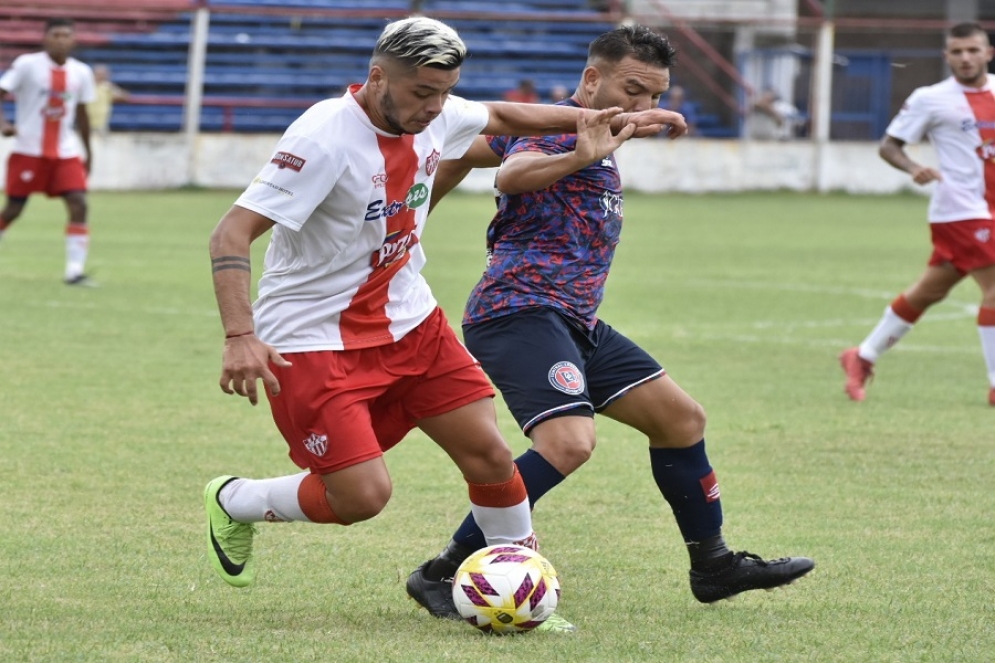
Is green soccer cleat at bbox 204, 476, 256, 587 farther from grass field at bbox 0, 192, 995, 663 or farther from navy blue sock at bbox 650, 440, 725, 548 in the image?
navy blue sock at bbox 650, 440, 725, 548

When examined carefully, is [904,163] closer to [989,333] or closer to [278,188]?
[989,333]

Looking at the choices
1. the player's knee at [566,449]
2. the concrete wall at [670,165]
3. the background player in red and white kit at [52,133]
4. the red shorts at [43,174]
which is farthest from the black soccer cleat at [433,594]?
the concrete wall at [670,165]

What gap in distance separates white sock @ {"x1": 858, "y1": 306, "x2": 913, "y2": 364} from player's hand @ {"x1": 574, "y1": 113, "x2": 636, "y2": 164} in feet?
15.7

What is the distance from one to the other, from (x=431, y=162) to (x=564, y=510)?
2.04m

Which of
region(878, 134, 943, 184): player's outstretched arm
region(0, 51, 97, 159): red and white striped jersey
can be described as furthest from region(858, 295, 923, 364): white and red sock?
region(0, 51, 97, 159): red and white striped jersey

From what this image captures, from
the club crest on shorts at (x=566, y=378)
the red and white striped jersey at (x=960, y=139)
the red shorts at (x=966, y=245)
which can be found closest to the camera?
the club crest on shorts at (x=566, y=378)

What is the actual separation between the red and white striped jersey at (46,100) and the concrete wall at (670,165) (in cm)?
1313

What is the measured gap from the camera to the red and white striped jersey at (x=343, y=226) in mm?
4156

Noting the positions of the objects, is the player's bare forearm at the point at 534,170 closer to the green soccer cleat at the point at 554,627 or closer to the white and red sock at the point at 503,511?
the white and red sock at the point at 503,511

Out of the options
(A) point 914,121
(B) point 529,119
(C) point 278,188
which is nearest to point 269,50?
(A) point 914,121

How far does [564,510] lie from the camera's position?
6105 millimetres

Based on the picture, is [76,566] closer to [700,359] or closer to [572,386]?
[572,386]

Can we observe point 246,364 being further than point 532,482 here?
No

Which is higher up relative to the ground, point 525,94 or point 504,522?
point 504,522
